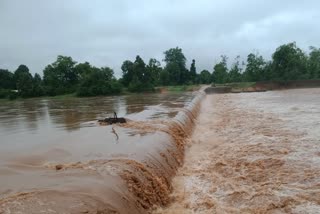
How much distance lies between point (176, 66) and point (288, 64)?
63.2 ft

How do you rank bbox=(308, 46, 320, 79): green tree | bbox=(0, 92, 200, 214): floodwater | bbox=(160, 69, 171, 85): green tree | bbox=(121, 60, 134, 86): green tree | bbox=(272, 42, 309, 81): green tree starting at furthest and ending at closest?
bbox=(160, 69, 171, 85): green tree → bbox=(121, 60, 134, 86): green tree → bbox=(308, 46, 320, 79): green tree → bbox=(272, 42, 309, 81): green tree → bbox=(0, 92, 200, 214): floodwater

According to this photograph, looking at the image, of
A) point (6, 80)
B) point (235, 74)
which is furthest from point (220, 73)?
point (6, 80)

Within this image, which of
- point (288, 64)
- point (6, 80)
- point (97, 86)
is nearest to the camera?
point (97, 86)

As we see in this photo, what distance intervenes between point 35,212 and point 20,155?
2872mm

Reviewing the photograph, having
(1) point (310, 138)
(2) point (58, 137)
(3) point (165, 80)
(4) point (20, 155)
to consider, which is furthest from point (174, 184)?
(3) point (165, 80)

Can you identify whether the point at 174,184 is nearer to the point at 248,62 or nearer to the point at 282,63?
the point at 282,63

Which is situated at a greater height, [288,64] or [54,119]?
[288,64]

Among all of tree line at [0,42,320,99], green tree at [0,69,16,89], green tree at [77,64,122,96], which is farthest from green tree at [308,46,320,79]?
green tree at [0,69,16,89]

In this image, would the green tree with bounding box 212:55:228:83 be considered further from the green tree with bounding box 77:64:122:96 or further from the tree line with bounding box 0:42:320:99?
the green tree with bounding box 77:64:122:96

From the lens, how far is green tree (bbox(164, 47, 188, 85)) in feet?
185

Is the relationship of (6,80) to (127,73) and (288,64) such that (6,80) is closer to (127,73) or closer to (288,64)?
(127,73)

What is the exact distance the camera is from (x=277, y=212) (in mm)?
4223

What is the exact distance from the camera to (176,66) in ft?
186

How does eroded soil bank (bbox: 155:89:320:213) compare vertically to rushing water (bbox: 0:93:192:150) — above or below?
below
